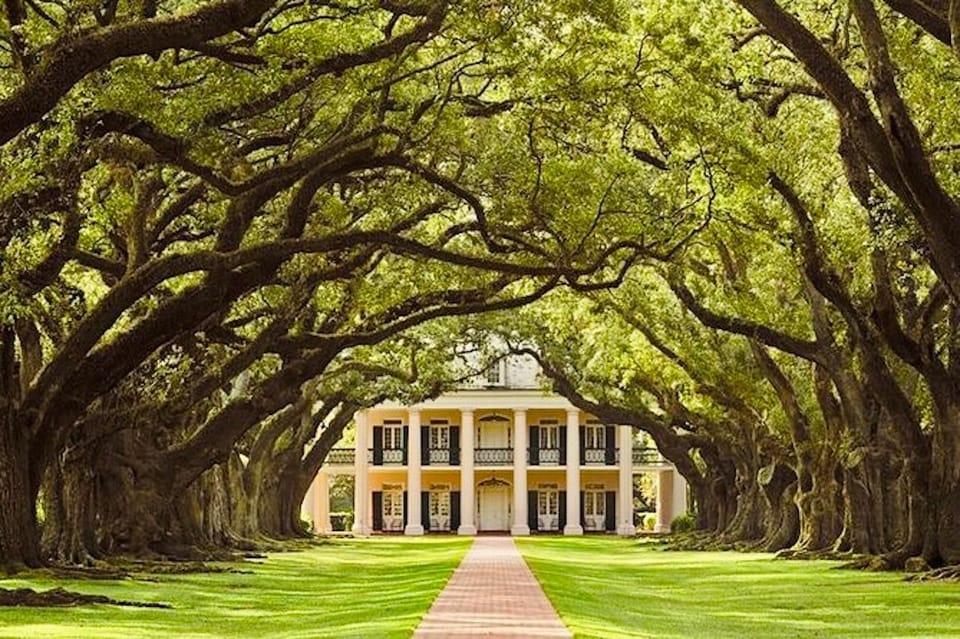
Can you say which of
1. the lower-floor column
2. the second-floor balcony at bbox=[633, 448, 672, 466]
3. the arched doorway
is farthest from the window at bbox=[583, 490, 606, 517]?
the lower-floor column

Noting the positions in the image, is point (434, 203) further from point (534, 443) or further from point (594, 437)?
point (594, 437)

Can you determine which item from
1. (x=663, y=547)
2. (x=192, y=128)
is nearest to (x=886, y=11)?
(x=192, y=128)

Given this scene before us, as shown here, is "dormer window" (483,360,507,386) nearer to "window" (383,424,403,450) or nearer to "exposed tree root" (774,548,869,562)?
"window" (383,424,403,450)

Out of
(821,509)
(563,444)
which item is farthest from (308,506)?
(821,509)

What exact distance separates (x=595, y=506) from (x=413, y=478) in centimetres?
890

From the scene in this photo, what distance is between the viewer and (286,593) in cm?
2764

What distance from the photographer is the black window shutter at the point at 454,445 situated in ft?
273

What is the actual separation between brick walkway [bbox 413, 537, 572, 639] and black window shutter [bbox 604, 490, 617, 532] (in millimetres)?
48497

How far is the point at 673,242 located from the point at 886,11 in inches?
214

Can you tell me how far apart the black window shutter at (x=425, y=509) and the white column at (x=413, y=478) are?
875 millimetres

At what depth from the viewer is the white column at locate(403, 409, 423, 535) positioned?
265ft

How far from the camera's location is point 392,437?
277 feet

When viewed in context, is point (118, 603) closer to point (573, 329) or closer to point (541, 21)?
point (541, 21)

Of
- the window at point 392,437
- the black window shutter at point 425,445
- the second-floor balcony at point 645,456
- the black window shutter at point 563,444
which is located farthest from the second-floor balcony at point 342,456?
the second-floor balcony at point 645,456
